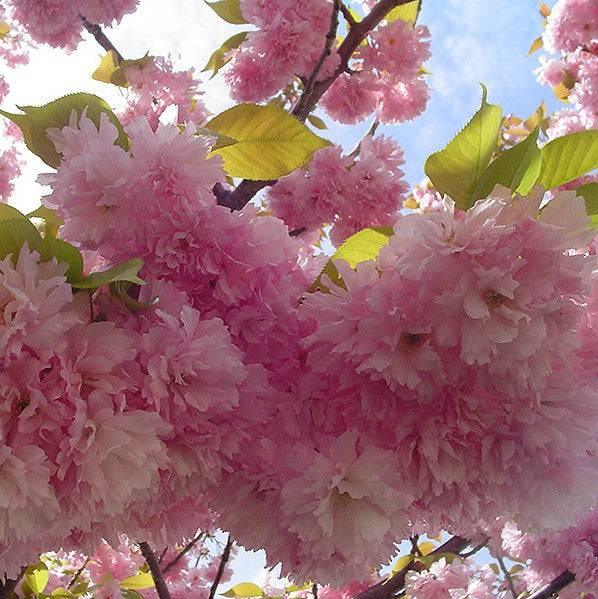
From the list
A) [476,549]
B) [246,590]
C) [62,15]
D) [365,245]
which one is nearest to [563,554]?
[476,549]

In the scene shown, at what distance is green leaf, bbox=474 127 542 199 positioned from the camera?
80 cm

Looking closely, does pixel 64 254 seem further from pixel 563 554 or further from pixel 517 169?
pixel 563 554

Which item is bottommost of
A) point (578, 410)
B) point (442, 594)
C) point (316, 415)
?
point (442, 594)

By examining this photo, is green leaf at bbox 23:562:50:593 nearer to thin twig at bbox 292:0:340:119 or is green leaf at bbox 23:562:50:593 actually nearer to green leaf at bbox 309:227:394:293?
thin twig at bbox 292:0:340:119

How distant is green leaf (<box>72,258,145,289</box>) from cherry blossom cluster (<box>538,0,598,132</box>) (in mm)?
3167

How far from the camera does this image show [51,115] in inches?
34.6

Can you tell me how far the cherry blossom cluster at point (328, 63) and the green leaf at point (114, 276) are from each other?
1302mm

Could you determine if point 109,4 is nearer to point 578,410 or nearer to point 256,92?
point 256,92

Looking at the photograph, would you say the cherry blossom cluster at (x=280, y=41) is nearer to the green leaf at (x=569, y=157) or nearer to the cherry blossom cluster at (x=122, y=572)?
the green leaf at (x=569, y=157)

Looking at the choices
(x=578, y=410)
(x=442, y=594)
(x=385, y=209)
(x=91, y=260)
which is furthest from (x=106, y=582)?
(x=578, y=410)

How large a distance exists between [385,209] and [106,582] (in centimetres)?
165

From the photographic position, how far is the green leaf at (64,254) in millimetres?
745

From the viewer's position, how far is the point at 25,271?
0.69 meters

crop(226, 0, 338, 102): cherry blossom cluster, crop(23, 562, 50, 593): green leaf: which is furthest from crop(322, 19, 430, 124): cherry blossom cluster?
crop(23, 562, 50, 593): green leaf
